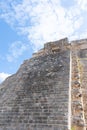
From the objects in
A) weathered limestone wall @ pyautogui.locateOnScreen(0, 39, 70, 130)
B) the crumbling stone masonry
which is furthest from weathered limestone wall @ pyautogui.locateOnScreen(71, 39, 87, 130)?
Result: weathered limestone wall @ pyautogui.locateOnScreen(0, 39, 70, 130)

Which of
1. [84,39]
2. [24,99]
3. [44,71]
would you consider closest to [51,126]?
[24,99]

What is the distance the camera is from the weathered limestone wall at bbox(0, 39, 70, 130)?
8.88 meters

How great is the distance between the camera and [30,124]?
892cm

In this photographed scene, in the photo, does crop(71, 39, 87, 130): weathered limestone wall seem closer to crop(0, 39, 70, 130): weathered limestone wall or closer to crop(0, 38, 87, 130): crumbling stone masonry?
crop(0, 38, 87, 130): crumbling stone masonry

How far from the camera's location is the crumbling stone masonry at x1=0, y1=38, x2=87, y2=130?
886 centimetres

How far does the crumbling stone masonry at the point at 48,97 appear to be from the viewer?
8859mm

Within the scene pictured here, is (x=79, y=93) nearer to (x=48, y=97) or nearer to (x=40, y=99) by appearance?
(x=48, y=97)

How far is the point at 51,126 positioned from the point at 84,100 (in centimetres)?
215

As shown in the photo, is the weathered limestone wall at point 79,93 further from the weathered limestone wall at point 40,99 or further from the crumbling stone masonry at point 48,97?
the weathered limestone wall at point 40,99

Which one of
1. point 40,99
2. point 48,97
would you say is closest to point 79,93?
point 48,97

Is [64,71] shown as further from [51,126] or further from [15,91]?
[51,126]

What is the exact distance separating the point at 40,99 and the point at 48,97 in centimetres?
32

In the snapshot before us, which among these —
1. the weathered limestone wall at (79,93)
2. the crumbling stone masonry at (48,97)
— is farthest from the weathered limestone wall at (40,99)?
the weathered limestone wall at (79,93)

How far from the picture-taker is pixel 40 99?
992 centimetres
